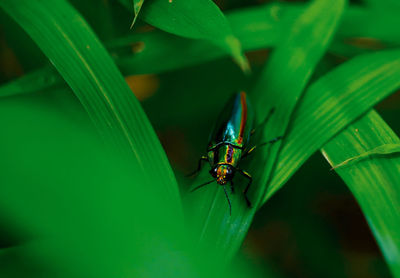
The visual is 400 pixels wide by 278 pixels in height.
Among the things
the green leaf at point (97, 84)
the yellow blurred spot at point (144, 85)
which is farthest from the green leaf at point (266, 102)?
the yellow blurred spot at point (144, 85)

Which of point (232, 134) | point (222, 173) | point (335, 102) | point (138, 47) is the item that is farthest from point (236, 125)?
point (138, 47)

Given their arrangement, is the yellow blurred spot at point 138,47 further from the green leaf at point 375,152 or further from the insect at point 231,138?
the green leaf at point 375,152

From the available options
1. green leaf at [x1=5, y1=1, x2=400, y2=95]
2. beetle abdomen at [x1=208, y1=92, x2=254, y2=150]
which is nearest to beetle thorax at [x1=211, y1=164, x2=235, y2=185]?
beetle abdomen at [x1=208, y1=92, x2=254, y2=150]

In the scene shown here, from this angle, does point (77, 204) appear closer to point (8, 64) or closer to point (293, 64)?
Result: point (293, 64)

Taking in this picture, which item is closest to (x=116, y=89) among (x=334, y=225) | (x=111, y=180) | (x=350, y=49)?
(x=111, y=180)

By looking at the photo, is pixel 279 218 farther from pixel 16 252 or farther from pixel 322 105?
pixel 16 252

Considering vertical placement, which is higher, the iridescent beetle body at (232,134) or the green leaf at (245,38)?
the green leaf at (245,38)

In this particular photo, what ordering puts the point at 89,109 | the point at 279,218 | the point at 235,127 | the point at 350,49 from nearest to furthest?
the point at 89,109 → the point at 235,127 → the point at 350,49 → the point at 279,218
